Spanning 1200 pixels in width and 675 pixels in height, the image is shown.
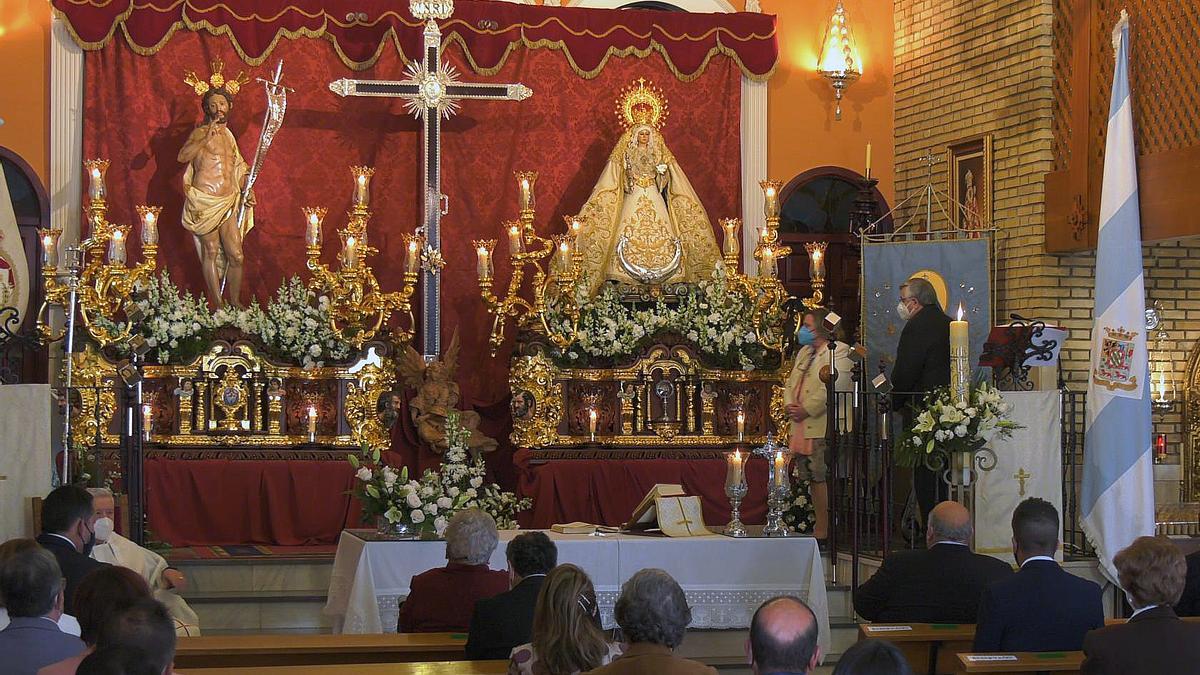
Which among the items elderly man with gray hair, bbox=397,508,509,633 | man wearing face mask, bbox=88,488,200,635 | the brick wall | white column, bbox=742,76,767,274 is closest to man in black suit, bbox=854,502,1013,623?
elderly man with gray hair, bbox=397,508,509,633

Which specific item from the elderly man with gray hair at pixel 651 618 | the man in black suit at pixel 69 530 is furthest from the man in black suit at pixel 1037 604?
the man in black suit at pixel 69 530

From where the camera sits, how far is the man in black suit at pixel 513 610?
21.9 feet

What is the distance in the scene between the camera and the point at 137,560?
883 cm

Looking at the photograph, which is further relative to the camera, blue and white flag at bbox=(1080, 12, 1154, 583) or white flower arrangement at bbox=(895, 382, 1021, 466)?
blue and white flag at bbox=(1080, 12, 1154, 583)

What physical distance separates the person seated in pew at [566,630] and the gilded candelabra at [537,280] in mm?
7953

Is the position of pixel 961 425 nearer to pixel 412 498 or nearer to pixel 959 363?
pixel 959 363

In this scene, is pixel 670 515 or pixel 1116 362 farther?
pixel 1116 362

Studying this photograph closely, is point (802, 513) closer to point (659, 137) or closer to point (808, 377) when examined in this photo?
point (808, 377)

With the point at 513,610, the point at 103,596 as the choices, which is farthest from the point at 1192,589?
the point at 103,596

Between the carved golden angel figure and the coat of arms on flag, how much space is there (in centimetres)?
496

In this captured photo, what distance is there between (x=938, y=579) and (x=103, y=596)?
12.6 ft

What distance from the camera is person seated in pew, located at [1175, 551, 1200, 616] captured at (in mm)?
7699

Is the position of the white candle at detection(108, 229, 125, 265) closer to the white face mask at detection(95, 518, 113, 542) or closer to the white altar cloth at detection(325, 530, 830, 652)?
the white altar cloth at detection(325, 530, 830, 652)

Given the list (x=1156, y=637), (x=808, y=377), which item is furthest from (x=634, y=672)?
(x=808, y=377)
